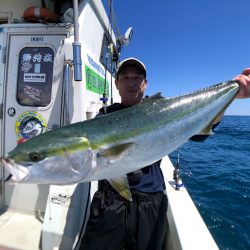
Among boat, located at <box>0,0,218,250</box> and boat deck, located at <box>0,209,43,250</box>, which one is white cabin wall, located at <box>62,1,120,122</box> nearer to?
boat, located at <box>0,0,218,250</box>

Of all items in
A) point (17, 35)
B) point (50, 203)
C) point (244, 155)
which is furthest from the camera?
point (244, 155)

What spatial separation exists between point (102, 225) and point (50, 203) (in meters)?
1.00

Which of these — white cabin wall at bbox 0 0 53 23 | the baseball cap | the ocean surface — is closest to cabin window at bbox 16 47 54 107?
white cabin wall at bbox 0 0 53 23

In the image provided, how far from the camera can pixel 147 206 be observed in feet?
7.57

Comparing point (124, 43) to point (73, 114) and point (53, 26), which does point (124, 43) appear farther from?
point (73, 114)

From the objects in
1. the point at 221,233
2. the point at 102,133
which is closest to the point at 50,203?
the point at 102,133

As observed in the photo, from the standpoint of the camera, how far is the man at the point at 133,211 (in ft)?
7.45

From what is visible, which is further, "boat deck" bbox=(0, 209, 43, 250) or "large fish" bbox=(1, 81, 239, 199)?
"boat deck" bbox=(0, 209, 43, 250)

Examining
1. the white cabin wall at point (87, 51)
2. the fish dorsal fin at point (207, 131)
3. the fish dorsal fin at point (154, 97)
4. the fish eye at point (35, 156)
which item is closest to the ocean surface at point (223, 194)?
the white cabin wall at point (87, 51)

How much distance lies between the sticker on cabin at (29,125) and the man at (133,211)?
1.58 meters

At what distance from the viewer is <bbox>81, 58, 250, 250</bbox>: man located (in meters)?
2.27

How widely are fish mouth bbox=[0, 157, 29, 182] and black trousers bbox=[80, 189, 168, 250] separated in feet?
3.17

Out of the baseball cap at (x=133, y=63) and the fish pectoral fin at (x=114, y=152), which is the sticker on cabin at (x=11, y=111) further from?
the fish pectoral fin at (x=114, y=152)

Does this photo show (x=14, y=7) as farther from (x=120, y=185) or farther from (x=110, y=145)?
(x=120, y=185)
